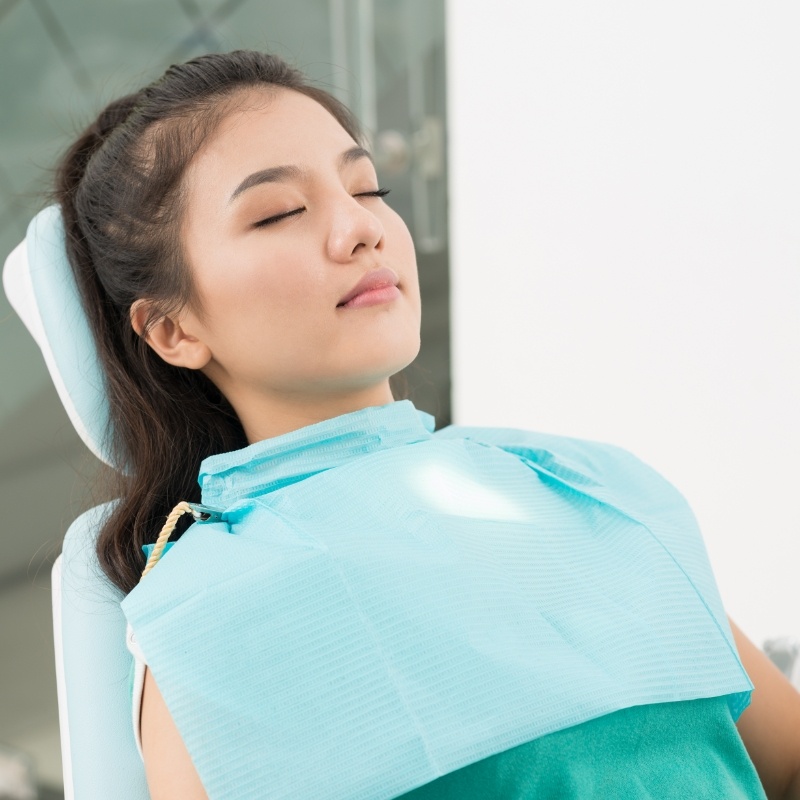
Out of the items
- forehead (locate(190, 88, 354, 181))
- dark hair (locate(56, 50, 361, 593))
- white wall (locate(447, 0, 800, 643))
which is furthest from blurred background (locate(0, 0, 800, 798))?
forehead (locate(190, 88, 354, 181))

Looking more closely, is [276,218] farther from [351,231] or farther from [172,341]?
[172,341]

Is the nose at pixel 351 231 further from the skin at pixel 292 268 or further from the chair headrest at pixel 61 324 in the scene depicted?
the chair headrest at pixel 61 324

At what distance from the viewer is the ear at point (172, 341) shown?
1.08m

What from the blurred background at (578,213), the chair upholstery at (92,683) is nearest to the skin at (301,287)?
the chair upholstery at (92,683)

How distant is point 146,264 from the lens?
3.53ft

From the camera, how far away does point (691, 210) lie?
5.57 ft

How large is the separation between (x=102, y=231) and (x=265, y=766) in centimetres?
65

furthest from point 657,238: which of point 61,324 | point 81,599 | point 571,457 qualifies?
point 81,599

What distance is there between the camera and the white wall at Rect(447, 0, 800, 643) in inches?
61.7

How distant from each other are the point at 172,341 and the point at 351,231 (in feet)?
0.87

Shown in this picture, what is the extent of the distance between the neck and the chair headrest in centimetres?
17

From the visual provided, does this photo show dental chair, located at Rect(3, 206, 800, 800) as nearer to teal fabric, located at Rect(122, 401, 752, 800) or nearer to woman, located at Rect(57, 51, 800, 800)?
woman, located at Rect(57, 51, 800, 800)

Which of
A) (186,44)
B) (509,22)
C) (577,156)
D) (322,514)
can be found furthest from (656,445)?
(186,44)

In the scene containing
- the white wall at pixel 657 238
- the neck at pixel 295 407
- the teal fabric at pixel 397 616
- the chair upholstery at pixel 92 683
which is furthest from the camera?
the white wall at pixel 657 238
